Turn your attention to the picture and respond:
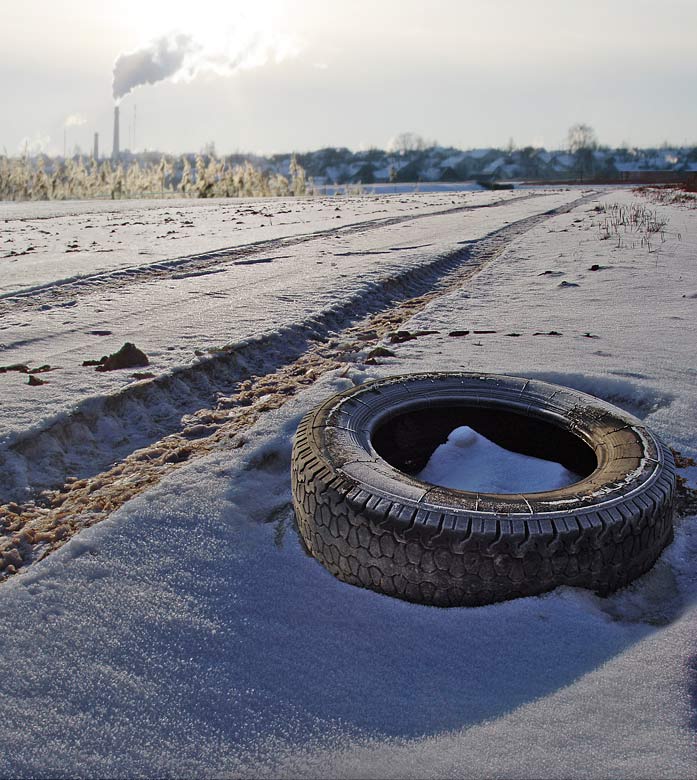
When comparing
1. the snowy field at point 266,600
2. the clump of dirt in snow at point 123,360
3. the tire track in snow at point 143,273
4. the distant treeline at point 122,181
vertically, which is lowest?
the snowy field at point 266,600

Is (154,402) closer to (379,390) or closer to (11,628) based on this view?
(379,390)

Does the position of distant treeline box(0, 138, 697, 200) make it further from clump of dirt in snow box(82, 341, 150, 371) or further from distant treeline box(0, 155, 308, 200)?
clump of dirt in snow box(82, 341, 150, 371)

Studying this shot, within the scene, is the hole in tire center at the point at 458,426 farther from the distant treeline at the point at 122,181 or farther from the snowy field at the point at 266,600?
the distant treeline at the point at 122,181

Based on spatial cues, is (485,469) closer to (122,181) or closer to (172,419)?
(172,419)

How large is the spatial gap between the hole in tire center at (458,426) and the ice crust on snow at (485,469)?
0.14ft

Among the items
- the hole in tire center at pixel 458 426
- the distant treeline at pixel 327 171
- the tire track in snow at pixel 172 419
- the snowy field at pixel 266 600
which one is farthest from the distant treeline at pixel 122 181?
the hole in tire center at pixel 458 426

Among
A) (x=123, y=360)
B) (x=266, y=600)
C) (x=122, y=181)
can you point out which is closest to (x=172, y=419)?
(x=123, y=360)

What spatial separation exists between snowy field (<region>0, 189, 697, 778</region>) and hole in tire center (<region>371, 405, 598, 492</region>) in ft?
1.42

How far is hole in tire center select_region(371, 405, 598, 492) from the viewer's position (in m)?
2.35

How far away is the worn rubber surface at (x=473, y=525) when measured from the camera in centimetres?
162

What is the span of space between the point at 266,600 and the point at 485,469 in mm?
891

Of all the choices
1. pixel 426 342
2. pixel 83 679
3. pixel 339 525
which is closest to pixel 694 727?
pixel 339 525

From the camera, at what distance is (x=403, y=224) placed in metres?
11.0

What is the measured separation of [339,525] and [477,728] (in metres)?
0.61
